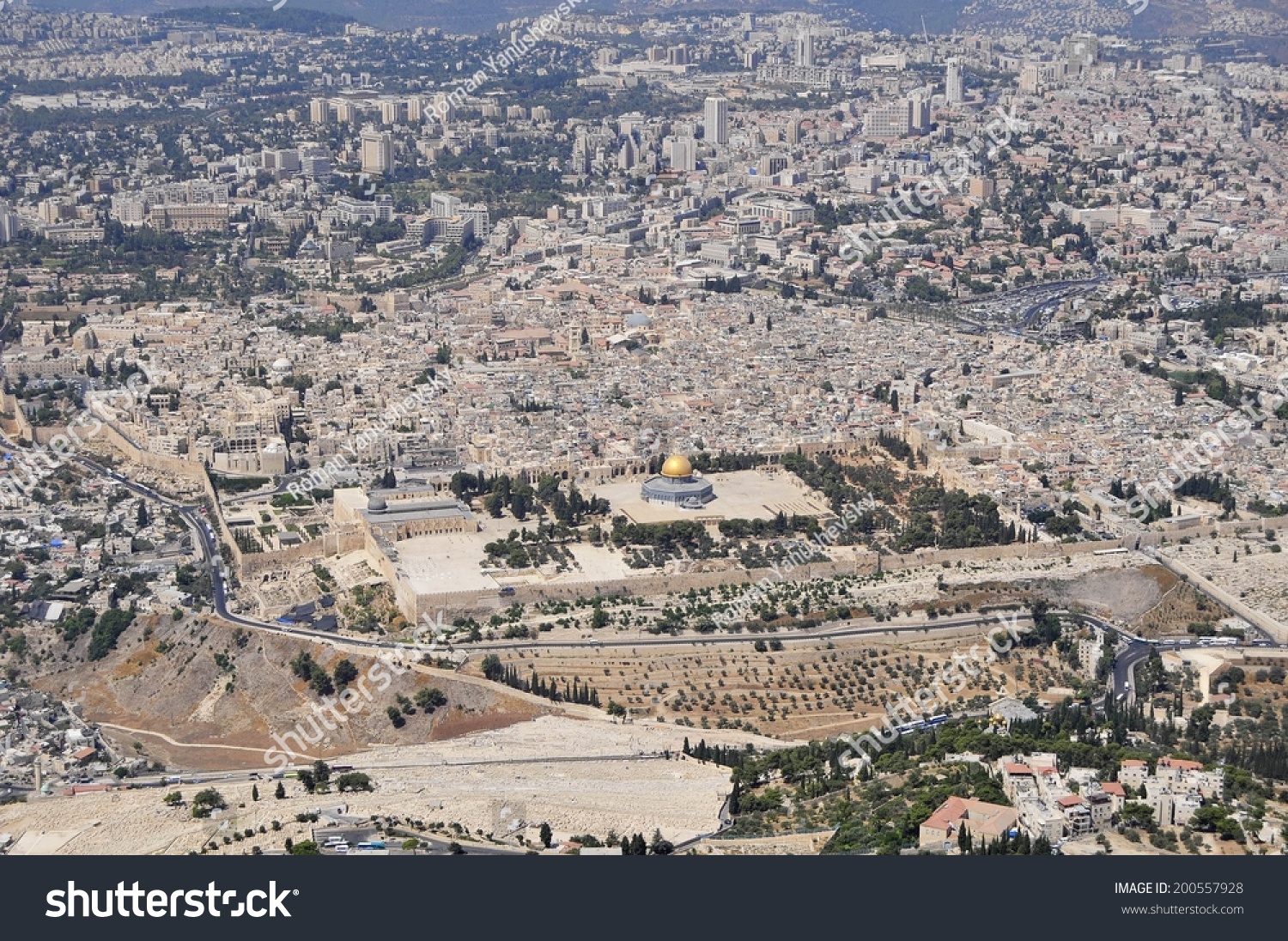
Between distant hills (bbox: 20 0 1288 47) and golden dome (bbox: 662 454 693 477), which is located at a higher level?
distant hills (bbox: 20 0 1288 47)

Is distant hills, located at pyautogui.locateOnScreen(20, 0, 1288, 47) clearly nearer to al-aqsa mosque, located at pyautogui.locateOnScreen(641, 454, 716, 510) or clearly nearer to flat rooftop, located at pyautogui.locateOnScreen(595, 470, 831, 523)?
flat rooftop, located at pyautogui.locateOnScreen(595, 470, 831, 523)

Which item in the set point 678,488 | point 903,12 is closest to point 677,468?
point 678,488

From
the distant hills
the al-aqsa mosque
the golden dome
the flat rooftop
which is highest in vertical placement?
the distant hills

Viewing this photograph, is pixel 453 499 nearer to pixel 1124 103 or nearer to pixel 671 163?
pixel 671 163

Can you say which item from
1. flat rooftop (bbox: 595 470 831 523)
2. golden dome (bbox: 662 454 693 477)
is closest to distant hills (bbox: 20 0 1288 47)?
flat rooftop (bbox: 595 470 831 523)

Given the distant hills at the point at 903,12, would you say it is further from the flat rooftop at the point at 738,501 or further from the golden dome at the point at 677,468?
the golden dome at the point at 677,468

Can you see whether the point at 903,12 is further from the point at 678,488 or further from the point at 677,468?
the point at 678,488

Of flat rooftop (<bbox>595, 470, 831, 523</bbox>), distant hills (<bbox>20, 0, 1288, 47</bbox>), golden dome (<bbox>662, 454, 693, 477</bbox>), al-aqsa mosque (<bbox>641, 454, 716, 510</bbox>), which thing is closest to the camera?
flat rooftop (<bbox>595, 470, 831, 523</bbox>)

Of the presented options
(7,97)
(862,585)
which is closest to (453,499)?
(862,585)
